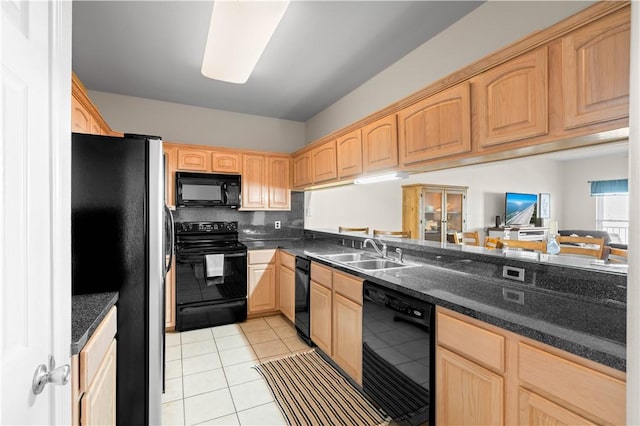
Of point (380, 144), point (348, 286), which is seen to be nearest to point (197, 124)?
point (380, 144)

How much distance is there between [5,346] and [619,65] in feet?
6.80

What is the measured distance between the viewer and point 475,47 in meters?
2.18

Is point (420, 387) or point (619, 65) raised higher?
point (619, 65)

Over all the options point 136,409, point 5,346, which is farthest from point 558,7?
point 136,409

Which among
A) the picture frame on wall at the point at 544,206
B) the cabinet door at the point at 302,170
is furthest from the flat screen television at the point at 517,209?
the cabinet door at the point at 302,170

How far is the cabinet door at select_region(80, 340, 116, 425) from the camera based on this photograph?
1091 millimetres

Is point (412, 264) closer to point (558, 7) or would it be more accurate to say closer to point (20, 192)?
point (558, 7)

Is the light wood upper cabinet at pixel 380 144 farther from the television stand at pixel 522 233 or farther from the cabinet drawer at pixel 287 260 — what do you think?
the television stand at pixel 522 233

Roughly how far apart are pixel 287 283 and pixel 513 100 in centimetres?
276

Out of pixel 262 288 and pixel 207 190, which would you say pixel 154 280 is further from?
pixel 207 190

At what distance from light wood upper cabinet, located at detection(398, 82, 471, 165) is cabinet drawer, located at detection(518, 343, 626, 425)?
3.75ft

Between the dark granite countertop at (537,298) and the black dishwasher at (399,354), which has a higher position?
the dark granite countertop at (537,298)

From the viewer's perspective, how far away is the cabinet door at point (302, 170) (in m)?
3.83

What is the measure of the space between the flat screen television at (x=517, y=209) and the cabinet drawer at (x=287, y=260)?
2791mm
